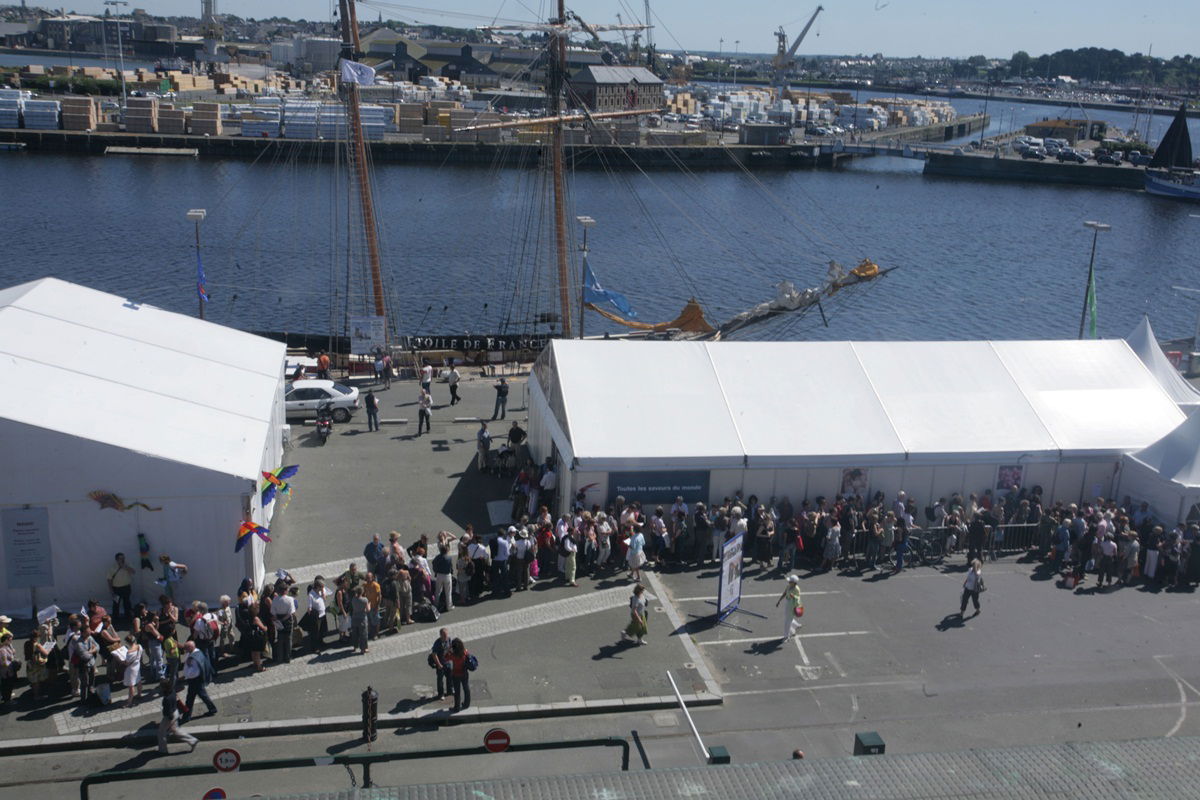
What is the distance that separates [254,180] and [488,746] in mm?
85225

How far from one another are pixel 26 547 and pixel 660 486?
393 inches

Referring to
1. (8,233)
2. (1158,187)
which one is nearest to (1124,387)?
(8,233)

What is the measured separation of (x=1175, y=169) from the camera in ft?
334

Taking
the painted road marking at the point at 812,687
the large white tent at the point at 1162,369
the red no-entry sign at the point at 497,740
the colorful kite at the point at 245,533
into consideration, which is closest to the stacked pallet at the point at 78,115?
the colorful kite at the point at 245,533

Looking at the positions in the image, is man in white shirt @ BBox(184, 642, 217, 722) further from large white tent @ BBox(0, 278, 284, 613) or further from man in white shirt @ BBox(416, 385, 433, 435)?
man in white shirt @ BBox(416, 385, 433, 435)

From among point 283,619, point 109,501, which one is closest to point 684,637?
point 283,619

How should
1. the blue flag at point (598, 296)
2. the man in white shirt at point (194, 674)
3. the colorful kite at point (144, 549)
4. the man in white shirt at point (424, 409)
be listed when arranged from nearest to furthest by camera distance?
the man in white shirt at point (194, 674) → the colorful kite at point (144, 549) → the man in white shirt at point (424, 409) → the blue flag at point (598, 296)

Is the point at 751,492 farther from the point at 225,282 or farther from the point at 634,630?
the point at 225,282

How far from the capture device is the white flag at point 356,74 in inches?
1265

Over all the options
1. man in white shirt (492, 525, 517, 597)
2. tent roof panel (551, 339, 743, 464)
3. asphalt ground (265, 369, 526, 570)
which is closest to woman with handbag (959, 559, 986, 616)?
tent roof panel (551, 339, 743, 464)

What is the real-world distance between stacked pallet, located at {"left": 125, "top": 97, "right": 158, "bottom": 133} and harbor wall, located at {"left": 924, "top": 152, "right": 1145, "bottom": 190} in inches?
3032

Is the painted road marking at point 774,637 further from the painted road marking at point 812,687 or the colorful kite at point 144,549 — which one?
the colorful kite at point 144,549

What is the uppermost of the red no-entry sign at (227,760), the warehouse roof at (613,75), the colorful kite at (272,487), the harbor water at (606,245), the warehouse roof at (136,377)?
the warehouse roof at (613,75)

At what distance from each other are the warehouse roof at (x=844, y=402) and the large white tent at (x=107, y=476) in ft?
19.3
